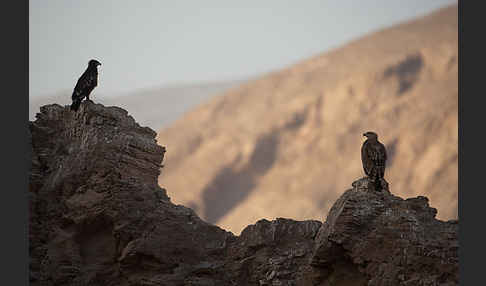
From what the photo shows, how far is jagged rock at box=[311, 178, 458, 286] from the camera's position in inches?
608

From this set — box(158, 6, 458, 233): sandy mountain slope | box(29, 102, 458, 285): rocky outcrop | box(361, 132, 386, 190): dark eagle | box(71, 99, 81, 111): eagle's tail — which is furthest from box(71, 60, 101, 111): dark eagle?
box(158, 6, 458, 233): sandy mountain slope

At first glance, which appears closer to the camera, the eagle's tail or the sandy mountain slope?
the eagle's tail

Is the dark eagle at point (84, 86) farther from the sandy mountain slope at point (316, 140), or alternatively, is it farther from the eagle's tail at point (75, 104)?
the sandy mountain slope at point (316, 140)

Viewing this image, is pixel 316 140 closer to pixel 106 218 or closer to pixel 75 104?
pixel 75 104

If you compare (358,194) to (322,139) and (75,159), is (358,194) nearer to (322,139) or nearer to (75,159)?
(75,159)

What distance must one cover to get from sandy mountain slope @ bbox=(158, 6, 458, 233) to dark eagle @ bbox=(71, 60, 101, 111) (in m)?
55.6

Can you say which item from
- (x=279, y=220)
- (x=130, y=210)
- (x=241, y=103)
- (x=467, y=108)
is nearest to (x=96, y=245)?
(x=130, y=210)

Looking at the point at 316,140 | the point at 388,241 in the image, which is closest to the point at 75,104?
the point at 388,241

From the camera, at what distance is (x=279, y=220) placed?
19.0 metres

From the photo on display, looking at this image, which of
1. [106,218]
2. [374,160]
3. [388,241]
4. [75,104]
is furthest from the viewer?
[75,104]

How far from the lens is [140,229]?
18859mm

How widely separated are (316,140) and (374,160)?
64119 millimetres

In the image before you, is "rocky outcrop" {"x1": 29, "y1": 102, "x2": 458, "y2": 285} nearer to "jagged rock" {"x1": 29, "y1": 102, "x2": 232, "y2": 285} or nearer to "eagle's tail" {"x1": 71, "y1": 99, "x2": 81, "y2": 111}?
"jagged rock" {"x1": 29, "y1": 102, "x2": 232, "y2": 285}

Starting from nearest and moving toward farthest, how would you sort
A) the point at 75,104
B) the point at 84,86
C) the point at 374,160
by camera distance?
1. the point at 374,160
2. the point at 75,104
3. the point at 84,86
